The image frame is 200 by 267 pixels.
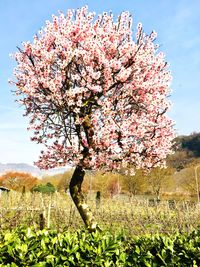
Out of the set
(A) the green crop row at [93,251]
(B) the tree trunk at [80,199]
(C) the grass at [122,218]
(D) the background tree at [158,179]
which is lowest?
(C) the grass at [122,218]

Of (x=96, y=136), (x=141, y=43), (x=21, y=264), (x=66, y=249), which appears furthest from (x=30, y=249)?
(x=141, y=43)

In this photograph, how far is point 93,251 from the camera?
15.3ft

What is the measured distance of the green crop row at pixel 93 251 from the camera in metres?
4.52

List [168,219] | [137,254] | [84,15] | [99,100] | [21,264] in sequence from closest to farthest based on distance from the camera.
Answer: [21,264]
[137,254]
[99,100]
[84,15]
[168,219]

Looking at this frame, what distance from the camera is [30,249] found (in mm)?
4609

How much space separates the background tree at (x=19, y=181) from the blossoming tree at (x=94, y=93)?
4714 centimetres

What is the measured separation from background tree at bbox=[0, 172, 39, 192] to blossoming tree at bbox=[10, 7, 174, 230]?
155 ft

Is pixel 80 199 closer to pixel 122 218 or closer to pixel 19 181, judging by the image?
pixel 122 218

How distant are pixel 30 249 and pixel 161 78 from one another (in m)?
6.15

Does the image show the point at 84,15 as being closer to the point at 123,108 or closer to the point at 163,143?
the point at 123,108

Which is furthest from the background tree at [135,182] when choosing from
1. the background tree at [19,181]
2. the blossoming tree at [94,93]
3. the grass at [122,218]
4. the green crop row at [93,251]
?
the green crop row at [93,251]

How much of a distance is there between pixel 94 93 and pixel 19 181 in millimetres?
55720

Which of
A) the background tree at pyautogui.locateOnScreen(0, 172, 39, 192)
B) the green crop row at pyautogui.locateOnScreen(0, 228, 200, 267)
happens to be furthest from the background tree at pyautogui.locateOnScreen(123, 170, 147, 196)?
the green crop row at pyautogui.locateOnScreen(0, 228, 200, 267)

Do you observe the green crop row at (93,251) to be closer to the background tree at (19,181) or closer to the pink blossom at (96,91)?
the pink blossom at (96,91)
